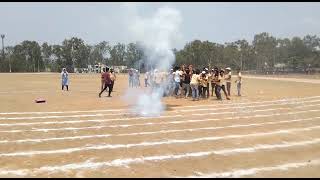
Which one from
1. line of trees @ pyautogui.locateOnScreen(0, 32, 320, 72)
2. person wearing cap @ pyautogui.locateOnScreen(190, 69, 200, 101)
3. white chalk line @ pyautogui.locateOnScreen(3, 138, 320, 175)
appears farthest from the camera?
line of trees @ pyautogui.locateOnScreen(0, 32, 320, 72)

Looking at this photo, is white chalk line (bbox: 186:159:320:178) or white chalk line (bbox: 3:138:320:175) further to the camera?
white chalk line (bbox: 3:138:320:175)

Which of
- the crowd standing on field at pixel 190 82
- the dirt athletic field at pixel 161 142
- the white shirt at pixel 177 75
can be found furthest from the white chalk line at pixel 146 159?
the white shirt at pixel 177 75

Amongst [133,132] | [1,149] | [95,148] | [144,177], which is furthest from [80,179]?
[133,132]

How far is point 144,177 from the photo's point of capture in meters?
8.12

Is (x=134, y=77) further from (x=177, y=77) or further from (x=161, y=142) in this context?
(x=161, y=142)

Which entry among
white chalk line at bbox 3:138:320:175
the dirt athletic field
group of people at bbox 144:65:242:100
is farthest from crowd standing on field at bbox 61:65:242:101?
white chalk line at bbox 3:138:320:175

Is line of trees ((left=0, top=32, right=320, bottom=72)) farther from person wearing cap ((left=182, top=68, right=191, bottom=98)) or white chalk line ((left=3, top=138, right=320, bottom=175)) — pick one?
white chalk line ((left=3, top=138, right=320, bottom=175))

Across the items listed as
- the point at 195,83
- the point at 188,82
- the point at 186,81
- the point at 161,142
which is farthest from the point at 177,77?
the point at 161,142

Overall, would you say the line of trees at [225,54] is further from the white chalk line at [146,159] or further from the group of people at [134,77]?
the white chalk line at [146,159]

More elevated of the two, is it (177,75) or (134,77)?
(177,75)

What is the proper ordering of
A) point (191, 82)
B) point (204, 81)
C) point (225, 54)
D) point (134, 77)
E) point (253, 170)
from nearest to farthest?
point (253, 170) < point (191, 82) < point (204, 81) < point (134, 77) < point (225, 54)

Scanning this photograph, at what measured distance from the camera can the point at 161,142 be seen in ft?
37.2

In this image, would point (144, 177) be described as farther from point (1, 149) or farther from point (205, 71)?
point (205, 71)

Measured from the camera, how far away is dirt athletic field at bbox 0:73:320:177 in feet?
28.6
